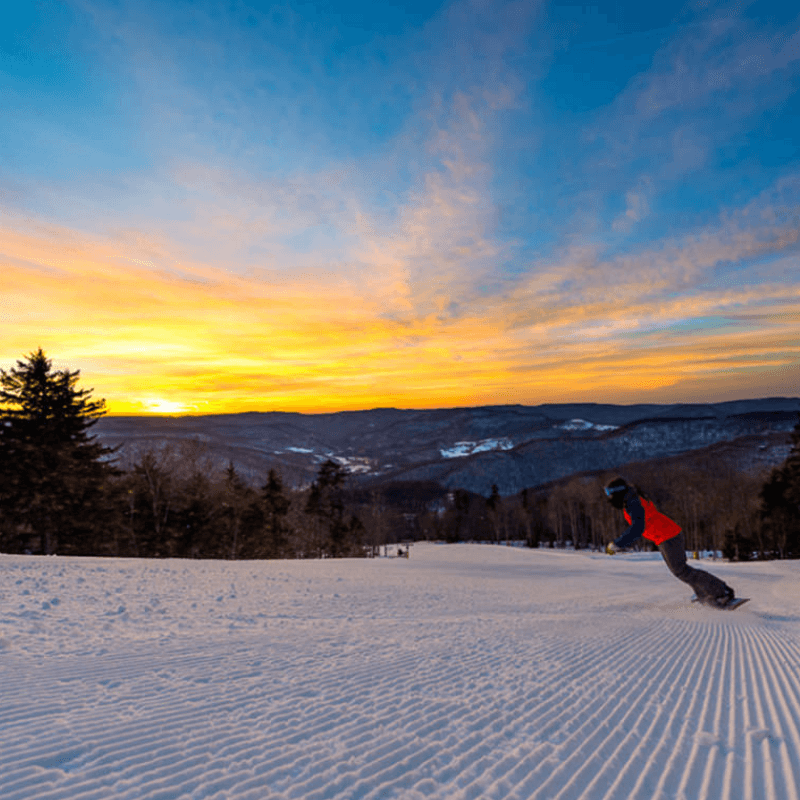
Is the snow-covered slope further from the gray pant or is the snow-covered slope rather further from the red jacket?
the red jacket

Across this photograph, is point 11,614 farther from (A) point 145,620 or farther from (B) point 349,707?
(B) point 349,707

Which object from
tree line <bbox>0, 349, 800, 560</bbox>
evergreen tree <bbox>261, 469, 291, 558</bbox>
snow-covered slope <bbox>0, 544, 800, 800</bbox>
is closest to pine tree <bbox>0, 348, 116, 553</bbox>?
tree line <bbox>0, 349, 800, 560</bbox>

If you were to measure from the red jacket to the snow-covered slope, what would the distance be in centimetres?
163

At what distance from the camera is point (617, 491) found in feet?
35.2

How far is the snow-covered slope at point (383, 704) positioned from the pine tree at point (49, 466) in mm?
20024

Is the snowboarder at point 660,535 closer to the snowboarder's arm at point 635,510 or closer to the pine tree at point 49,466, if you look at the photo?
the snowboarder's arm at point 635,510

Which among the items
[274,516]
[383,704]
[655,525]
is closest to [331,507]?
[274,516]

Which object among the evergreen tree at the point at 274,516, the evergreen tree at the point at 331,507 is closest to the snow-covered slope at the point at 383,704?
the evergreen tree at the point at 274,516

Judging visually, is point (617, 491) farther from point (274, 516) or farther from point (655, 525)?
point (274, 516)

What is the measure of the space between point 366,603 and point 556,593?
609 centimetres

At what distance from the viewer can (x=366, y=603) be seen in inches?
464

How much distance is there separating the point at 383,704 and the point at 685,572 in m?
9.04

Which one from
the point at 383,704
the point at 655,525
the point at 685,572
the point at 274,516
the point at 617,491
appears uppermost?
the point at 617,491

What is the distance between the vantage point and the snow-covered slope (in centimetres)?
334
